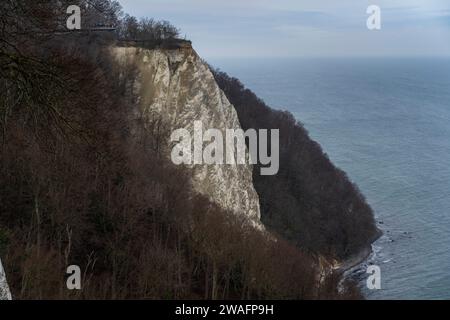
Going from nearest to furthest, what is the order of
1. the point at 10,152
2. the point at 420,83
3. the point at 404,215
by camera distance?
the point at 10,152 < the point at 404,215 < the point at 420,83

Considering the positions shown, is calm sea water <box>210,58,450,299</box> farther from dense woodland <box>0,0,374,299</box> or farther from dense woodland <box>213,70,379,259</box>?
dense woodland <box>0,0,374,299</box>

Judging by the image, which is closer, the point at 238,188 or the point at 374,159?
the point at 238,188

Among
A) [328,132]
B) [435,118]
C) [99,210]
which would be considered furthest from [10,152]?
[435,118]

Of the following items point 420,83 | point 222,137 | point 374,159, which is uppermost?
point 420,83

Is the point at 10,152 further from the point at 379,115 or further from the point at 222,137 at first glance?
the point at 379,115

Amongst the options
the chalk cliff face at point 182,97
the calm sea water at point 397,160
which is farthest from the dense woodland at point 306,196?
the chalk cliff face at point 182,97

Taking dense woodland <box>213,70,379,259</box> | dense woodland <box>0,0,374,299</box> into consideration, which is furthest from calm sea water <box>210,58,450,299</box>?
dense woodland <box>0,0,374,299</box>
